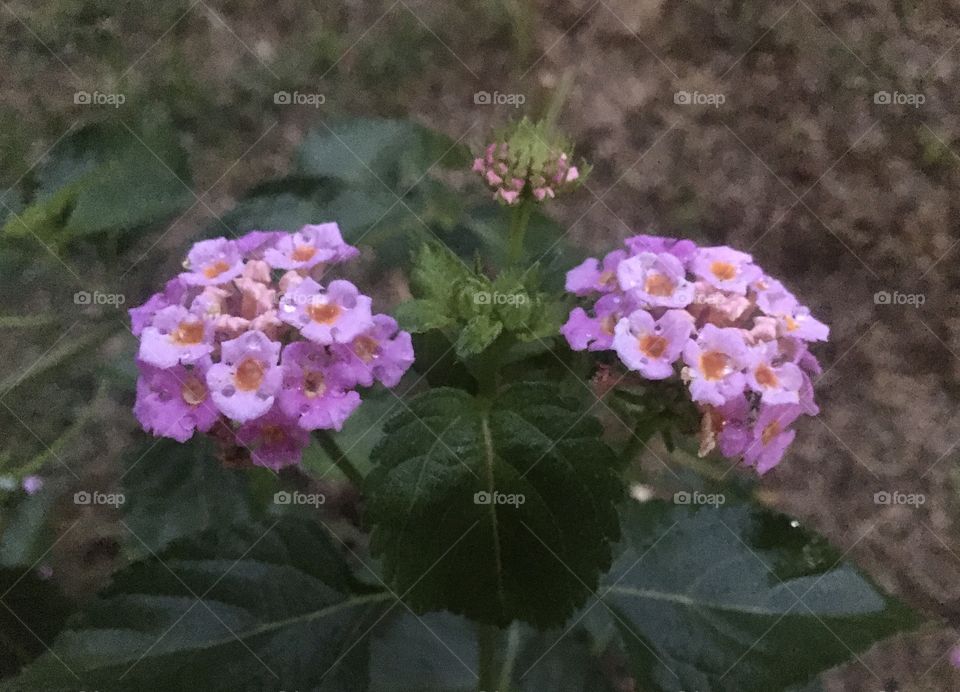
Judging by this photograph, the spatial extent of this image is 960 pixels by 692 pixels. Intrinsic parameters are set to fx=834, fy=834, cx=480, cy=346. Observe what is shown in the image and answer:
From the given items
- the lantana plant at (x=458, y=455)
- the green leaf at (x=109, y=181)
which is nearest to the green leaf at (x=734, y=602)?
the lantana plant at (x=458, y=455)

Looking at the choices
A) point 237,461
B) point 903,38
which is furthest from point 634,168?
point 237,461

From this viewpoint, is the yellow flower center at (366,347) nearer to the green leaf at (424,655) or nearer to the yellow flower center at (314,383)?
the yellow flower center at (314,383)

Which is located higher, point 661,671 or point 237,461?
point 237,461

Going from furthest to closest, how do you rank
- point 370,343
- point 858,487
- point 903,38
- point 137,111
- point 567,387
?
1. point 903,38
2. point 858,487
3. point 137,111
4. point 567,387
5. point 370,343

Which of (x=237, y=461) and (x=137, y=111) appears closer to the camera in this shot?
(x=237, y=461)

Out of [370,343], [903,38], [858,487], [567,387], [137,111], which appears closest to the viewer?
[370,343]

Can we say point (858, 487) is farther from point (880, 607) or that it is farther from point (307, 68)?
point (307, 68)

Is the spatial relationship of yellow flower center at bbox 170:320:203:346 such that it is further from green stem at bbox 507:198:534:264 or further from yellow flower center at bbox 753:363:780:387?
yellow flower center at bbox 753:363:780:387

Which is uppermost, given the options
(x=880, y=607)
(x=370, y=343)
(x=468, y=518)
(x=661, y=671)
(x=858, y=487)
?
(x=370, y=343)

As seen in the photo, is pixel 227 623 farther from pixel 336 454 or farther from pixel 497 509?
pixel 497 509
